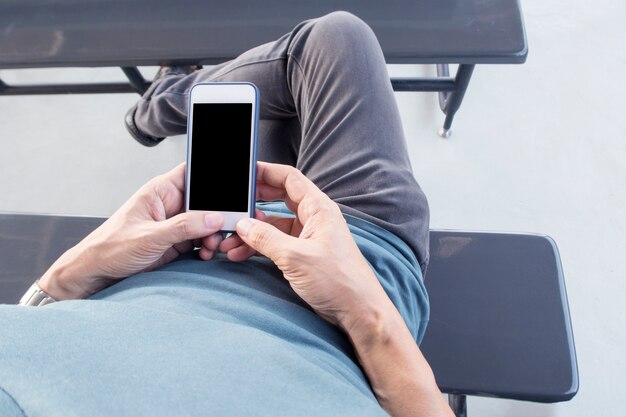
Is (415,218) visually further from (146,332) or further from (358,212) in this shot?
(146,332)

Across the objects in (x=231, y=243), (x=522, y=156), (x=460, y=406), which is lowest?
(x=460, y=406)

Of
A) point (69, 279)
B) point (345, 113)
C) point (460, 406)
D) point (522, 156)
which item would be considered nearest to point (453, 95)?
point (522, 156)

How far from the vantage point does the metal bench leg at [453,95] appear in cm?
107

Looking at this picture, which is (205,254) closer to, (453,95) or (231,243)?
(231,243)

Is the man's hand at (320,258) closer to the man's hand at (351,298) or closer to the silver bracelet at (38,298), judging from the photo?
the man's hand at (351,298)

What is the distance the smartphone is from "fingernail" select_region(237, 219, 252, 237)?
0.04 m

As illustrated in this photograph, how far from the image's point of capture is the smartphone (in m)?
0.57

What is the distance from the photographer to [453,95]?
1.18 metres

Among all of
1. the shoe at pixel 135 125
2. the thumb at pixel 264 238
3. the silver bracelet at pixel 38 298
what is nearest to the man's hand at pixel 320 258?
the thumb at pixel 264 238

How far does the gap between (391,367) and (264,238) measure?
0.66ft

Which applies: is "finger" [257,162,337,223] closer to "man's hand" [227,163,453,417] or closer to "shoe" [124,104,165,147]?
"man's hand" [227,163,453,417]

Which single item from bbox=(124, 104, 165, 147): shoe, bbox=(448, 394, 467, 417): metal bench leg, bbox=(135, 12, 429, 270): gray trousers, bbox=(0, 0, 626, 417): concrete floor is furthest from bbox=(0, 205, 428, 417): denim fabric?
bbox=(0, 0, 626, 417): concrete floor

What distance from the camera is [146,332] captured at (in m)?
0.35

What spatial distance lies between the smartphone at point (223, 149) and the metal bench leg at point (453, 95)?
66 cm
